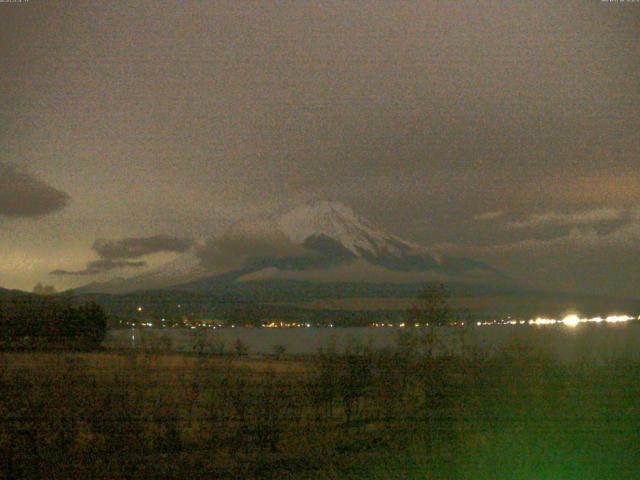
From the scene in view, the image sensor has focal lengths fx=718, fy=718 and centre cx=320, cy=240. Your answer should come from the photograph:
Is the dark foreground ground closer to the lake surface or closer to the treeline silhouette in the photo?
the lake surface

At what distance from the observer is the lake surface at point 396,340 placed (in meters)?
11.2

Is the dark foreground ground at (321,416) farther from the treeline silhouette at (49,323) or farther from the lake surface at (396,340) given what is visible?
the treeline silhouette at (49,323)

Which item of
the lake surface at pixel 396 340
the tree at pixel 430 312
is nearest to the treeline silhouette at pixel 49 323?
the lake surface at pixel 396 340

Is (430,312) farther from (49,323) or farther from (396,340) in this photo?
(49,323)

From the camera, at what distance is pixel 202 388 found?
33.8 ft

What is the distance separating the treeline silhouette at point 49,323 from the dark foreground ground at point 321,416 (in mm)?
1001

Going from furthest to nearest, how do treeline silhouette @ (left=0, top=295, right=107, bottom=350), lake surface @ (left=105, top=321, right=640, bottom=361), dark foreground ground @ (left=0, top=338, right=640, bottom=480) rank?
treeline silhouette @ (left=0, top=295, right=107, bottom=350), lake surface @ (left=105, top=321, right=640, bottom=361), dark foreground ground @ (left=0, top=338, right=640, bottom=480)

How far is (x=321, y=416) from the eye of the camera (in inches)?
408

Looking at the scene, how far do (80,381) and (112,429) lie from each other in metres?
0.85

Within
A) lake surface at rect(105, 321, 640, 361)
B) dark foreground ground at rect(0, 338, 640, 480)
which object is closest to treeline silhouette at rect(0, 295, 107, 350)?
lake surface at rect(105, 321, 640, 361)

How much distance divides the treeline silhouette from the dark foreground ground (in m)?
1.00

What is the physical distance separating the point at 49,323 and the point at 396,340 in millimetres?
6235

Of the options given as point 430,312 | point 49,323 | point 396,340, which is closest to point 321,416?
point 396,340

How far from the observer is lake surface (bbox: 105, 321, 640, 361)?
1122cm
